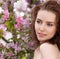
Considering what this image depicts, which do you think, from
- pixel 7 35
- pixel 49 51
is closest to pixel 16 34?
pixel 7 35

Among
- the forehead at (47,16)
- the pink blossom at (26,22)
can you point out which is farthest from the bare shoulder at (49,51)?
the pink blossom at (26,22)

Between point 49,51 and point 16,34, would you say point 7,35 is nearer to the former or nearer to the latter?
point 16,34

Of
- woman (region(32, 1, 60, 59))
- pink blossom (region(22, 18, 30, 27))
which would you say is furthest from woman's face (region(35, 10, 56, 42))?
pink blossom (region(22, 18, 30, 27))

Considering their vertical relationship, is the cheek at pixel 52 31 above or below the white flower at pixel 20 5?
below

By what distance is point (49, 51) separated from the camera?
9.92 feet

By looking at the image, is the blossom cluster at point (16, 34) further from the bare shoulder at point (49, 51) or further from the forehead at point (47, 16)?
the bare shoulder at point (49, 51)

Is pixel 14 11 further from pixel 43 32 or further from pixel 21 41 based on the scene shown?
pixel 43 32

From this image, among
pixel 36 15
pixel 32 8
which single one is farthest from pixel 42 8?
pixel 32 8

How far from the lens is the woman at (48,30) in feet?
10.00

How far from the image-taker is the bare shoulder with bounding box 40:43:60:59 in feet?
9.92

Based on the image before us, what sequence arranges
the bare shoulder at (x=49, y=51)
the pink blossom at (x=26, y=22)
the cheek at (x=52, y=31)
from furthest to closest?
the pink blossom at (x=26, y=22) → the cheek at (x=52, y=31) → the bare shoulder at (x=49, y=51)

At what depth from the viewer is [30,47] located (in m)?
3.46

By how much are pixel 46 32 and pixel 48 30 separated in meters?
0.02

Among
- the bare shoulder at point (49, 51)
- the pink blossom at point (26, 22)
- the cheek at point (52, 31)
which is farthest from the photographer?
the pink blossom at point (26, 22)
